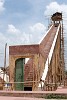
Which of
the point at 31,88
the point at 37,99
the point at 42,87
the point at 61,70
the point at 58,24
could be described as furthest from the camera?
the point at 58,24

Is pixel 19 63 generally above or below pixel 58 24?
below

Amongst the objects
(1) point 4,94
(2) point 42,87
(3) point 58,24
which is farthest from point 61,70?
(1) point 4,94

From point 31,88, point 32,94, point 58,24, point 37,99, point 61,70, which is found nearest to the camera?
point 37,99

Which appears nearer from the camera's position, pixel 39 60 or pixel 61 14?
pixel 39 60

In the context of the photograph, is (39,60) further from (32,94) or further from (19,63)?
(32,94)

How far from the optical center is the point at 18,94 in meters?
8.28

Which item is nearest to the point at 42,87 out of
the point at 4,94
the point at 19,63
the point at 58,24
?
the point at 19,63

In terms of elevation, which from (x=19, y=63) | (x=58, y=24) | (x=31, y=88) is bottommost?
(x=31, y=88)

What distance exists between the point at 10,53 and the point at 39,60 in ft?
6.20

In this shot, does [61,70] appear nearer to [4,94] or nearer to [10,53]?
[10,53]

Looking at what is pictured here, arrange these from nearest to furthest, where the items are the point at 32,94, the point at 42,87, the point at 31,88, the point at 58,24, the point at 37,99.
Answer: the point at 37,99 < the point at 32,94 < the point at 42,87 < the point at 31,88 < the point at 58,24

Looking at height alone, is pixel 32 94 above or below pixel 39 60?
below

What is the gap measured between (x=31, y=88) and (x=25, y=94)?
8.08 m

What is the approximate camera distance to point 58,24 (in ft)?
112
